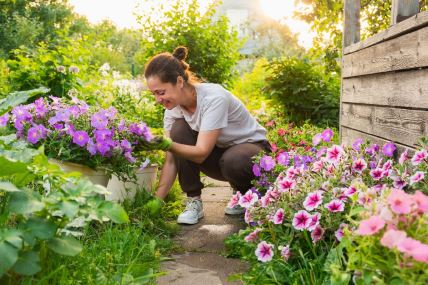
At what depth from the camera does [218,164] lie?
10.5ft

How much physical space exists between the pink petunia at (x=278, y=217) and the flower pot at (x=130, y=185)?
1.20 meters

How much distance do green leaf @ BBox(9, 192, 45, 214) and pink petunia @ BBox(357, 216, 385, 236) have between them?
2.48 feet

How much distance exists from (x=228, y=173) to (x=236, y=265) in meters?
0.79

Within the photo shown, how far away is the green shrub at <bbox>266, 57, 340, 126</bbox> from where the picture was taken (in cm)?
584

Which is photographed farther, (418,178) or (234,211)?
(234,211)

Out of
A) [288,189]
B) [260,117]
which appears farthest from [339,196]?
[260,117]

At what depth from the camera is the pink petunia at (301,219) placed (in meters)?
1.81

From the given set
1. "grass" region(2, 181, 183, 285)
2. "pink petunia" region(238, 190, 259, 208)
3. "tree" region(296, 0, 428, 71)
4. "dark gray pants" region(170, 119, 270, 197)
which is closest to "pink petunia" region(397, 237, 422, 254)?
"grass" region(2, 181, 183, 285)

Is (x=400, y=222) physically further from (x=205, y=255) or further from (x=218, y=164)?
(x=218, y=164)

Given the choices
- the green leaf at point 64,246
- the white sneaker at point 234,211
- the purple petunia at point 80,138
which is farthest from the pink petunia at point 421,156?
the white sneaker at point 234,211

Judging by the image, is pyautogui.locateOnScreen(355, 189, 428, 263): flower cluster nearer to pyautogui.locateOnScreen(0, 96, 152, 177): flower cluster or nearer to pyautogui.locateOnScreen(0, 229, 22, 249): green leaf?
pyautogui.locateOnScreen(0, 229, 22, 249): green leaf

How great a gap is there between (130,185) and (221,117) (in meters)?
0.70

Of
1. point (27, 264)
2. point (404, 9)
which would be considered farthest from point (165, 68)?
point (27, 264)

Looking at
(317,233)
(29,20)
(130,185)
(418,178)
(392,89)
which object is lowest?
(130,185)
